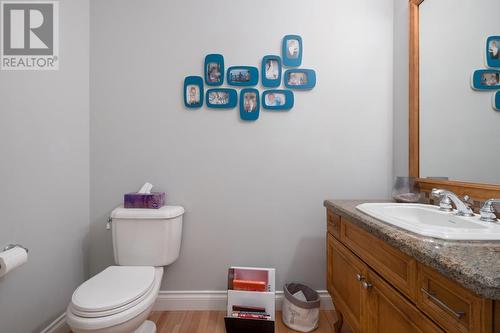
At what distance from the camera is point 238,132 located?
5.40 feet

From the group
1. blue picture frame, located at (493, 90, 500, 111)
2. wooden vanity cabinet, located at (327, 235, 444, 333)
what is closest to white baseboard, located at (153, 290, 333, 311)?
wooden vanity cabinet, located at (327, 235, 444, 333)

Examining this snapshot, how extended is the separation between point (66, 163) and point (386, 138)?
87.1 inches

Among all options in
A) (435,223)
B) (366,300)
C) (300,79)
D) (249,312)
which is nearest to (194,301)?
(249,312)

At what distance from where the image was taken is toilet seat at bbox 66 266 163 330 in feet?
3.24

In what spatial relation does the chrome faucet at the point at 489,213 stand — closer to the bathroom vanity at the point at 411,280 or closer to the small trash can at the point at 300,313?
the bathroom vanity at the point at 411,280

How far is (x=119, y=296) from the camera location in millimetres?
1072

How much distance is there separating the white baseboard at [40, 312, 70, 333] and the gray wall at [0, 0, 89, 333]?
0.05 m

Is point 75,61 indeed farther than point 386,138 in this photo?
No

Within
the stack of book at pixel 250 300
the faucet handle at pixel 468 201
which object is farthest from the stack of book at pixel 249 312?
the faucet handle at pixel 468 201

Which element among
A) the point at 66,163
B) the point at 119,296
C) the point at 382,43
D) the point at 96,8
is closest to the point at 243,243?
the point at 119,296

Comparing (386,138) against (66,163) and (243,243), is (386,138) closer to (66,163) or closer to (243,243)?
(243,243)

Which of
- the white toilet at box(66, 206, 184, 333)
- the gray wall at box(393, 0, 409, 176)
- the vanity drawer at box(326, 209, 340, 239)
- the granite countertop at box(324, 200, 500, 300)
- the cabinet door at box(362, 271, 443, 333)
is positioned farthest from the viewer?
the gray wall at box(393, 0, 409, 176)

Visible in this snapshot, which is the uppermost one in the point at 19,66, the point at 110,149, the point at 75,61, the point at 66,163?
the point at 75,61
